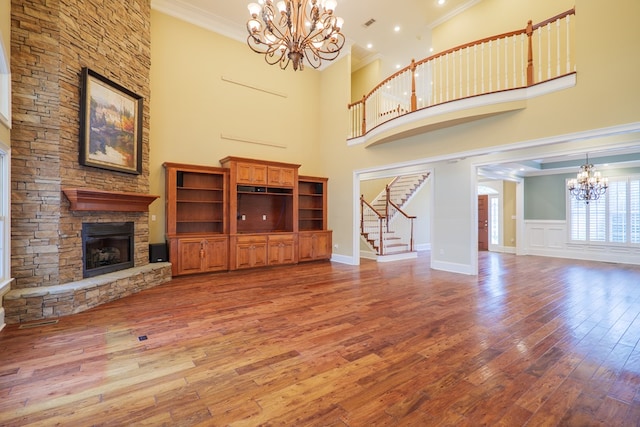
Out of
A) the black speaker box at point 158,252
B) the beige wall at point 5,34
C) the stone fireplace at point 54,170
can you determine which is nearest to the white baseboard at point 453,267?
the black speaker box at point 158,252

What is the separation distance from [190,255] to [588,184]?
10.1 meters

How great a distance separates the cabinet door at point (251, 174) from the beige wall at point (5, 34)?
146 inches

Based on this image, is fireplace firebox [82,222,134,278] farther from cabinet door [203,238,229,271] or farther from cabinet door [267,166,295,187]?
cabinet door [267,166,295,187]

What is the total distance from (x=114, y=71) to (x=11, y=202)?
2594 mm

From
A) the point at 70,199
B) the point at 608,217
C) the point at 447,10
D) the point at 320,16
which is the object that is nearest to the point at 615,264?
the point at 608,217

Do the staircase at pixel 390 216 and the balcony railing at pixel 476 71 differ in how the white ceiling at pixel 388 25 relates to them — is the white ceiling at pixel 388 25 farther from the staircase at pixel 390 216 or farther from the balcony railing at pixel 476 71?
the staircase at pixel 390 216

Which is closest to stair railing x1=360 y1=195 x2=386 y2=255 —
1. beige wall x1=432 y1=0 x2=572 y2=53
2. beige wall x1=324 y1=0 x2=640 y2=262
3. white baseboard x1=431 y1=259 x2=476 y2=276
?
white baseboard x1=431 y1=259 x2=476 y2=276

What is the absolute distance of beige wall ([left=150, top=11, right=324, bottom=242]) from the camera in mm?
6273

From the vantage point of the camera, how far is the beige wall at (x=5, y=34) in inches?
132

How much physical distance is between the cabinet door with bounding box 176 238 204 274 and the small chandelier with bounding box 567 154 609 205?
9820 millimetres

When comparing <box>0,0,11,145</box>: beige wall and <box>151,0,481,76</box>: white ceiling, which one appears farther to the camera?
<box>151,0,481,76</box>: white ceiling

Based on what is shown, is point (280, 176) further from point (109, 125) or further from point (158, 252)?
point (109, 125)

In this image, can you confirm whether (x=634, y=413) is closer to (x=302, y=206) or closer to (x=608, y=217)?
(x=302, y=206)

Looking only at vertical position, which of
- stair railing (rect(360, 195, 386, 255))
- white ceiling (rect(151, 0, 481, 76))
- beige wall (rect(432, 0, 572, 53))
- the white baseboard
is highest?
white ceiling (rect(151, 0, 481, 76))
